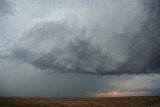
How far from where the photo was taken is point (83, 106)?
49.5 meters

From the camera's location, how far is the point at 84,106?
4962 cm

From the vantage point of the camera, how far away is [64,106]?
4988 cm

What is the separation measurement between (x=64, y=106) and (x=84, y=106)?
132 inches

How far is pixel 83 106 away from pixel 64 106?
3.19 meters

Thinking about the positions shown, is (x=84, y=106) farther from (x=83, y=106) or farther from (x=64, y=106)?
(x=64, y=106)

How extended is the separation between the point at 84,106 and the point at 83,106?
0.63 feet

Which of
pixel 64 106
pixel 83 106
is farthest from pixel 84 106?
pixel 64 106
